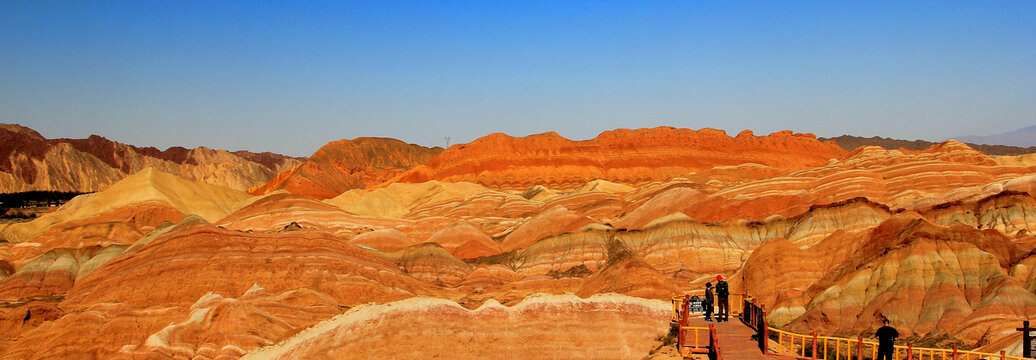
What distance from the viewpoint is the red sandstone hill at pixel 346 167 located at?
148m

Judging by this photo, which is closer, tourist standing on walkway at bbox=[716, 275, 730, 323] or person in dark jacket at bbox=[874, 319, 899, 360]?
person in dark jacket at bbox=[874, 319, 899, 360]

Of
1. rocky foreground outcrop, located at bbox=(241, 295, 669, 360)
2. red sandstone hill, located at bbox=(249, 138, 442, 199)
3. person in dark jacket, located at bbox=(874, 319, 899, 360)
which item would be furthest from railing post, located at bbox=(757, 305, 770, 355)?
red sandstone hill, located at bbox=(249, 138, 442, 199)

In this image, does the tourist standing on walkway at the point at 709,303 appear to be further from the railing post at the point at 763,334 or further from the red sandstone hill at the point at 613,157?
the red sandstone hill at the point at 613,157

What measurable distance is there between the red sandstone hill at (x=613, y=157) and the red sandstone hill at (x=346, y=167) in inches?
564

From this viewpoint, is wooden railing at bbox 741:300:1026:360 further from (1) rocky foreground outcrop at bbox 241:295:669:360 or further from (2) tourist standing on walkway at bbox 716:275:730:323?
(1) rocky foreground outcrop at bbox 241:295:669:360

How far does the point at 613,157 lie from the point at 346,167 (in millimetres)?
52901

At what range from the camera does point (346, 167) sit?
565 feet

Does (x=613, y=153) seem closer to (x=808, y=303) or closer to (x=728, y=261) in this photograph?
(x=728, y=261)

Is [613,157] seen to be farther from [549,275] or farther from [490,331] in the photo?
[490,331]

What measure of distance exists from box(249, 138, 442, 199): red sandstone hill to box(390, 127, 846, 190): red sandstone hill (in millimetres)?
14318

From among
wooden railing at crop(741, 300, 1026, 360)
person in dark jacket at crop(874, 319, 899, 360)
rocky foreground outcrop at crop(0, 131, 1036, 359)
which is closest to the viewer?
person in dark jacket at crop(874, 319, 899, 360)

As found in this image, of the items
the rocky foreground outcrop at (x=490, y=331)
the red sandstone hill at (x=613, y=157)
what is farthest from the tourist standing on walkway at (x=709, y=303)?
the red sandstone hill at (x=613, y=157)

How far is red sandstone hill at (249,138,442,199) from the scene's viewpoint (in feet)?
484

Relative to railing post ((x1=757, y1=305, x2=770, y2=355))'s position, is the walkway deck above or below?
below
